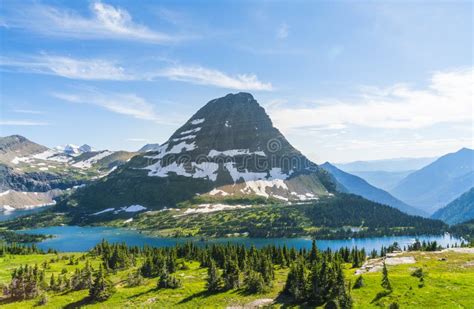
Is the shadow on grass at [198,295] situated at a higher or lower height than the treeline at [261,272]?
lower

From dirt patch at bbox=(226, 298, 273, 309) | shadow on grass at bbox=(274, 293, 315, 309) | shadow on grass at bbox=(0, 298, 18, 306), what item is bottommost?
shadow on grass at bbox=(0, 298, 18, 306)

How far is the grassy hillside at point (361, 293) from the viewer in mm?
61969

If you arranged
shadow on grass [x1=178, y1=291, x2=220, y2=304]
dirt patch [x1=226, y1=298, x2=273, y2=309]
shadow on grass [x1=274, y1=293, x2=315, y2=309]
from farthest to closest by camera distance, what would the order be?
shadow on grass [x1=178, y1=291, x2=220, y2=304] < dirt patch [x1=226, y1=298, x2=273, y2=309] < shadow on grass [x1=274, y1=293, x2=315, y2=309]

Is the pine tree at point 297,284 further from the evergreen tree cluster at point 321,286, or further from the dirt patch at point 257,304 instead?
the dirt patch at point 257,304

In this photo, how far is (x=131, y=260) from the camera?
124250 millimetres

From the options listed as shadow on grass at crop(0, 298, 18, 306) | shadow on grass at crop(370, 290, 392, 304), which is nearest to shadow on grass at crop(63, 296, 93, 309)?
shadow on grass at crop(0, 298, 18, 306)

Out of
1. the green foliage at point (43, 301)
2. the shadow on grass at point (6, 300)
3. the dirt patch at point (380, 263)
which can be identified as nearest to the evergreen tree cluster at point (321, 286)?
the dirt patch at point (380, 263)

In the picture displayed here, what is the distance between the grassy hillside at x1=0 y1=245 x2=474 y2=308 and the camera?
203 feet

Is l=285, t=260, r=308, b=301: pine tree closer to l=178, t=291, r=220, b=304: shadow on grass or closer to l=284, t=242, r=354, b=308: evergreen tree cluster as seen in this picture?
l=284, t=242, r=354, b=308: evergreen tree cluster

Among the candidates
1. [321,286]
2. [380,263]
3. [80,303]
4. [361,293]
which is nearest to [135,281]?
[80,303]

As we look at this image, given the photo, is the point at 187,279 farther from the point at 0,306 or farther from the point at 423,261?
the point at 423,261

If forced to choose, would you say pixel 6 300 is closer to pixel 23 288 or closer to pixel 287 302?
pixel 23 288

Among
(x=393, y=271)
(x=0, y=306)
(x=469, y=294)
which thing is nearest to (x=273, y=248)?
(x=393, y=271)

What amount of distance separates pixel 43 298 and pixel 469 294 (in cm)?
8706
